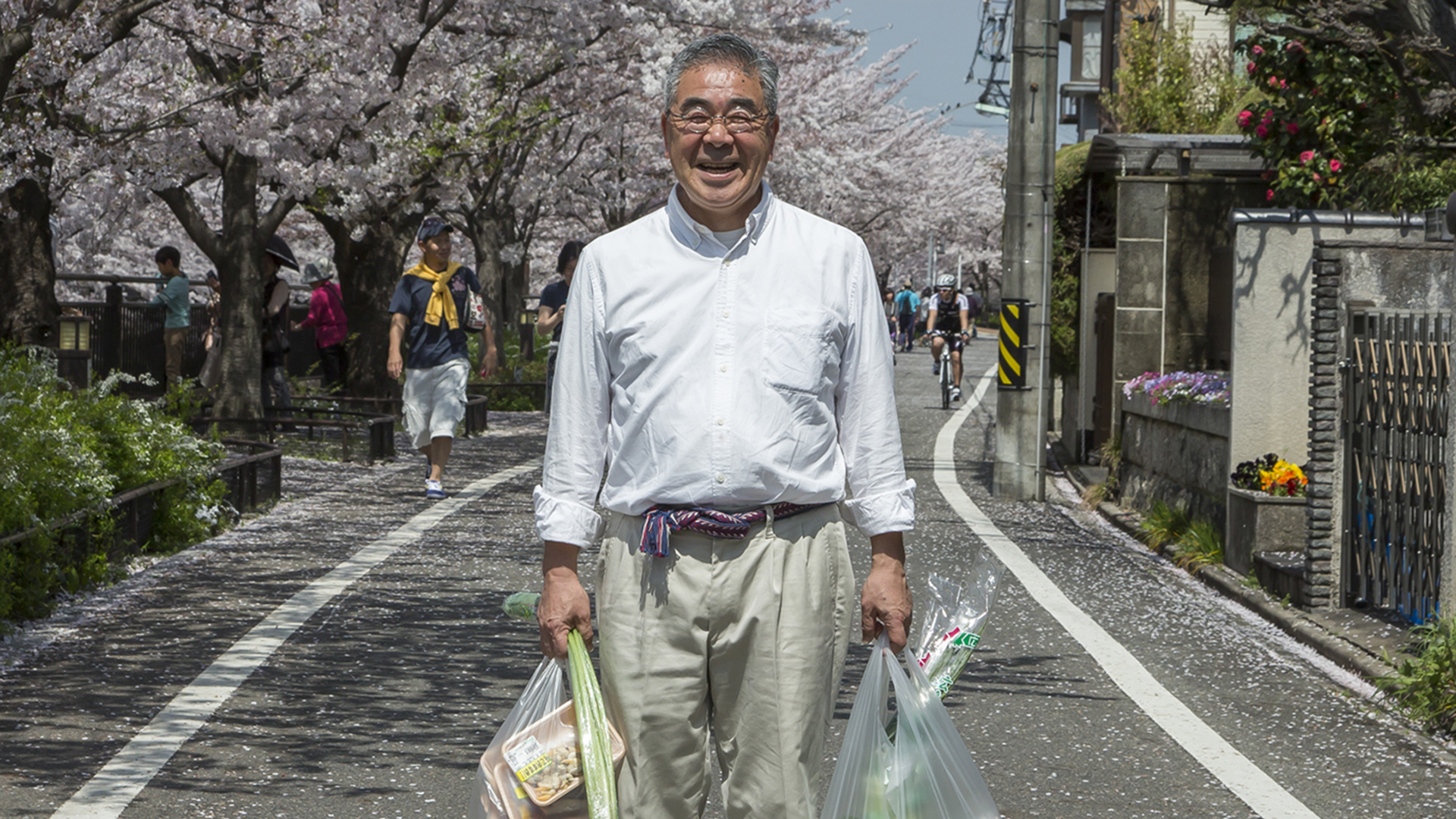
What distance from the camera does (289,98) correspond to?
15781 mm

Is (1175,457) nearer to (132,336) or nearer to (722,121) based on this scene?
(722,121)

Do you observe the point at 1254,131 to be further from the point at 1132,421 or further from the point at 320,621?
the point at 320,621

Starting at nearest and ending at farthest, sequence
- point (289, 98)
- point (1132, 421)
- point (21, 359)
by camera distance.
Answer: point (21, 359)
point (1132, 421)
point (289, 98)

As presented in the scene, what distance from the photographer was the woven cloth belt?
3098mm

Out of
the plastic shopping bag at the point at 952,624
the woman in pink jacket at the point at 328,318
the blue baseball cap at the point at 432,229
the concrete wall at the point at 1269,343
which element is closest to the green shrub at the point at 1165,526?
the concrete wall at the point at 1269,343

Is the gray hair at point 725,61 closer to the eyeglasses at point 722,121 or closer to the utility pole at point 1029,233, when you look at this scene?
the eyeglasses at point 722,121

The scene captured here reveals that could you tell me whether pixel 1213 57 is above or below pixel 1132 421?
above

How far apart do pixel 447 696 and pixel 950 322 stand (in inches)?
773

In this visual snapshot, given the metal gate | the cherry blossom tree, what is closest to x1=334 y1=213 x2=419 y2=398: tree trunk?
the cherry blossom tree

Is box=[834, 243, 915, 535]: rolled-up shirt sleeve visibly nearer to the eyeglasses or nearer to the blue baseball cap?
the eyeglasses

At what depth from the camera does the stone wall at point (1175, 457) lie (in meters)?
10.2

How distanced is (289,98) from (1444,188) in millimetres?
10098

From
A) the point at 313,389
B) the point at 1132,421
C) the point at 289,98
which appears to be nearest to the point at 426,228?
the point at 289,98

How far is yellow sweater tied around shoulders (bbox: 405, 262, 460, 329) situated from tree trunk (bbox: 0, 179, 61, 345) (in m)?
4.29
